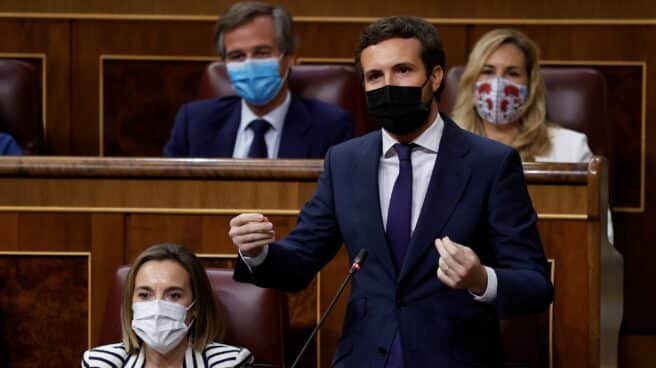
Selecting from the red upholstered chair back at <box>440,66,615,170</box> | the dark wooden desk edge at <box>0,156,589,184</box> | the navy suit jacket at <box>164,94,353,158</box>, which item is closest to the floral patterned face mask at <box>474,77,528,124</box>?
the red upholstered chair back at <box>440,66,615,170</box>

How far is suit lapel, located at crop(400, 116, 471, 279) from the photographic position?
1.36 m

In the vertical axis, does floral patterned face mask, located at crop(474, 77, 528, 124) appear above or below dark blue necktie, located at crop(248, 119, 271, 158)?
above

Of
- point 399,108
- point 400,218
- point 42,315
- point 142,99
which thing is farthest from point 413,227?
point 142,99

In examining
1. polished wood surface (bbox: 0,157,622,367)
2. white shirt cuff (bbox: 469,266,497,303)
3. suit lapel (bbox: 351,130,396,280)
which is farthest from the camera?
polished wood surface (bbox: 0,157,622,367)

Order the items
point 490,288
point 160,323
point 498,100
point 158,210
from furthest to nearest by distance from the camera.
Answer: point 498,100
point 158,210
point 160,323
point 490,288

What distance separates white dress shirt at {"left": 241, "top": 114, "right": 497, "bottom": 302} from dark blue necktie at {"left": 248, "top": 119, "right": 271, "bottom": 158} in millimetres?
767

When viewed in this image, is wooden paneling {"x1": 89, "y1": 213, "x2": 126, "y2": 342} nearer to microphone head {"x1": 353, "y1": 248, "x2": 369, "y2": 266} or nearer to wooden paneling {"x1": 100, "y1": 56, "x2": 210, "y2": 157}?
microphone head {"x1": 353, "y1": 248, "x2": 369, "y2": 266}

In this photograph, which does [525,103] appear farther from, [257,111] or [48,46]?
[48,46]

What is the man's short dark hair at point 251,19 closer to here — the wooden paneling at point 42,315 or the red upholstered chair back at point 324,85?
the red upholstered chair back at point 324,85

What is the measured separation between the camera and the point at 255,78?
7.18 ft

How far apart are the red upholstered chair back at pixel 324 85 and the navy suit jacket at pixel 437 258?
0.92m

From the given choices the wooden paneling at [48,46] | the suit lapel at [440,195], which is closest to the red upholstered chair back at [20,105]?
the wooden paneling at [48,46]

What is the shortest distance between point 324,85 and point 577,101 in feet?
1.51

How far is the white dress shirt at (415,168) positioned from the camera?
1.39 meters
